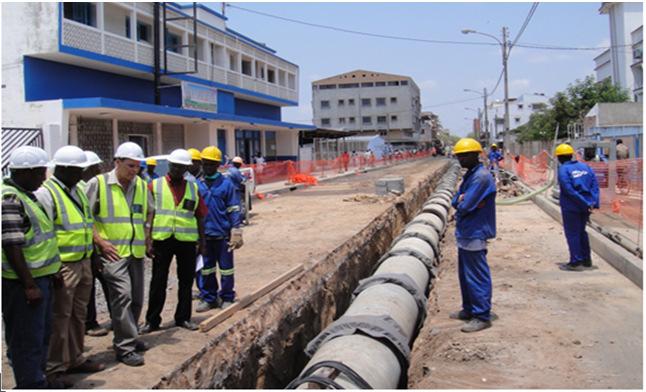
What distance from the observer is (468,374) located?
15.1 ft

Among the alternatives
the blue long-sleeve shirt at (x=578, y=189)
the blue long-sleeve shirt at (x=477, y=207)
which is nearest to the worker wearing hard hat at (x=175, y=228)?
the blue long-sleeve shirt at (x=477, y=207)

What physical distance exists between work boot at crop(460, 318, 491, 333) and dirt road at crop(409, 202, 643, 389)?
7cm

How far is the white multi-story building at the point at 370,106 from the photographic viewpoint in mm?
87000

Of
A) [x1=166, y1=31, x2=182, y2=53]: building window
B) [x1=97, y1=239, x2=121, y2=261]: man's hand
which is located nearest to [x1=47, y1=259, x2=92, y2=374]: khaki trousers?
[x1=97, y1=239, x2=121, y2=261]: man's hand

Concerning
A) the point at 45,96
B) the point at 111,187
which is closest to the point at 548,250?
the point at 111,187

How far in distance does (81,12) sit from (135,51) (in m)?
2.53

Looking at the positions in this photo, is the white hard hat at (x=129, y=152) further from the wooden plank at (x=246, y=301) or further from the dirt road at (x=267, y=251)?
the wooden plank at (x=246, y=301)

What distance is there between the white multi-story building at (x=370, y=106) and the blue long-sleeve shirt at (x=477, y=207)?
266 ft

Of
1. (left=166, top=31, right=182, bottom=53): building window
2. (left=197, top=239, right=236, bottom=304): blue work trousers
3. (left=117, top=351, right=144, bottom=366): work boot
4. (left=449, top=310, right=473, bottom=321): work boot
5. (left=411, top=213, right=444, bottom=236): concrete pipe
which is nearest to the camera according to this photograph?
(left=117, top=351, right=144, bottom=366): work boot

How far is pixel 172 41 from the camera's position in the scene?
27.6 m

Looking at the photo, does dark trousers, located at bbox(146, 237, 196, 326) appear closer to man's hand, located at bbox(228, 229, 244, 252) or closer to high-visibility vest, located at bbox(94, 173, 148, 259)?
high-visibility vest, located at bbox(94, 173, 148, 259)

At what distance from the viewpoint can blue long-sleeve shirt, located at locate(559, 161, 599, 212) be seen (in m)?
7.50

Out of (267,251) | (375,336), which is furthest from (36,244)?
(267,251)

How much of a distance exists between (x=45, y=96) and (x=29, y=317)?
17.8m
